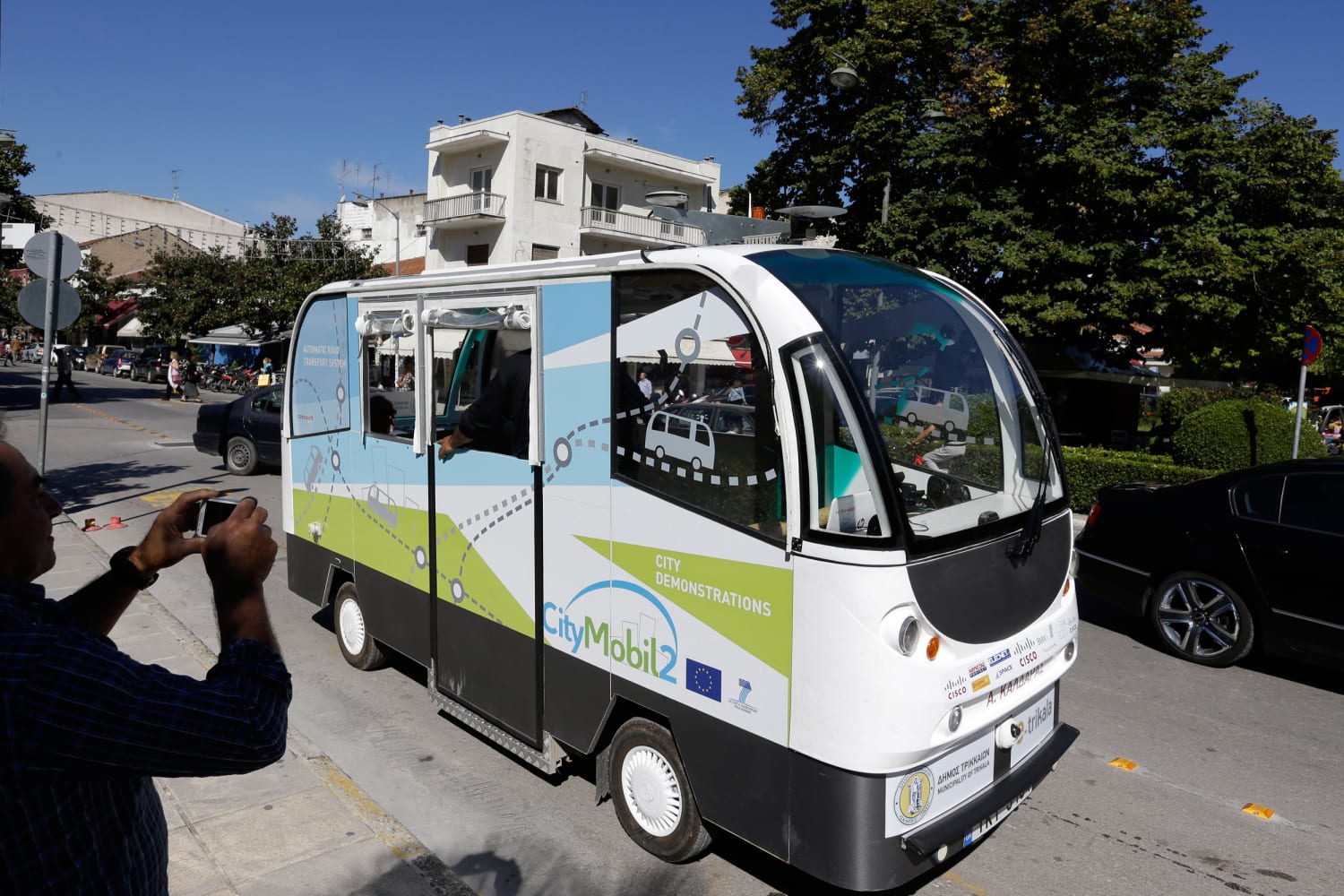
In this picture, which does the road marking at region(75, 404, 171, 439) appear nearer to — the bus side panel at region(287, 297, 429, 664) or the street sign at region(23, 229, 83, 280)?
the street sign at region(23, 229, 83, 280)

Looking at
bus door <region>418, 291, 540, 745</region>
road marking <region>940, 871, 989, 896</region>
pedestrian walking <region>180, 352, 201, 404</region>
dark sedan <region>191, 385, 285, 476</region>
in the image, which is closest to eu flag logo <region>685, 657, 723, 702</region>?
bus door <region>418, 291, 540, 745</region>

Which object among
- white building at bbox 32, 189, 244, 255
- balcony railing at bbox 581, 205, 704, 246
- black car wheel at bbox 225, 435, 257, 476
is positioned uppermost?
white building at bbox 32, 189, 244, 255

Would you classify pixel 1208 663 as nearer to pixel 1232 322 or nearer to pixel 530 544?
pixel 530 544

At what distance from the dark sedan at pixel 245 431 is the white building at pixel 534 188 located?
20.9 metres

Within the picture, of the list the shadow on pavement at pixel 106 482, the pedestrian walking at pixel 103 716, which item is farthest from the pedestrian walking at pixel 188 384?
the pedestrian walking at pixel 103 716

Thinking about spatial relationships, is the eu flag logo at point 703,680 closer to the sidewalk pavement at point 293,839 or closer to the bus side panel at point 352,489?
the sidewalk pavement at point 293,839

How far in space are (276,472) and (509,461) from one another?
12.4 metres

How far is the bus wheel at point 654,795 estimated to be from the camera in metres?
3.92

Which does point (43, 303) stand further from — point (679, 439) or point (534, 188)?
point (534, 188)

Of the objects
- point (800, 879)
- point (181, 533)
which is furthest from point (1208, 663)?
point (181, 533)

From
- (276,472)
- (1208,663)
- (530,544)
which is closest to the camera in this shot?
(530,544)

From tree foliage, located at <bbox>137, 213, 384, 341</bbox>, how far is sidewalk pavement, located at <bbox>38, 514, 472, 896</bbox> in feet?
113

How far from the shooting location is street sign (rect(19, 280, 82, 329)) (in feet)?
29.5

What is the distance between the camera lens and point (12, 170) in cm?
2859
